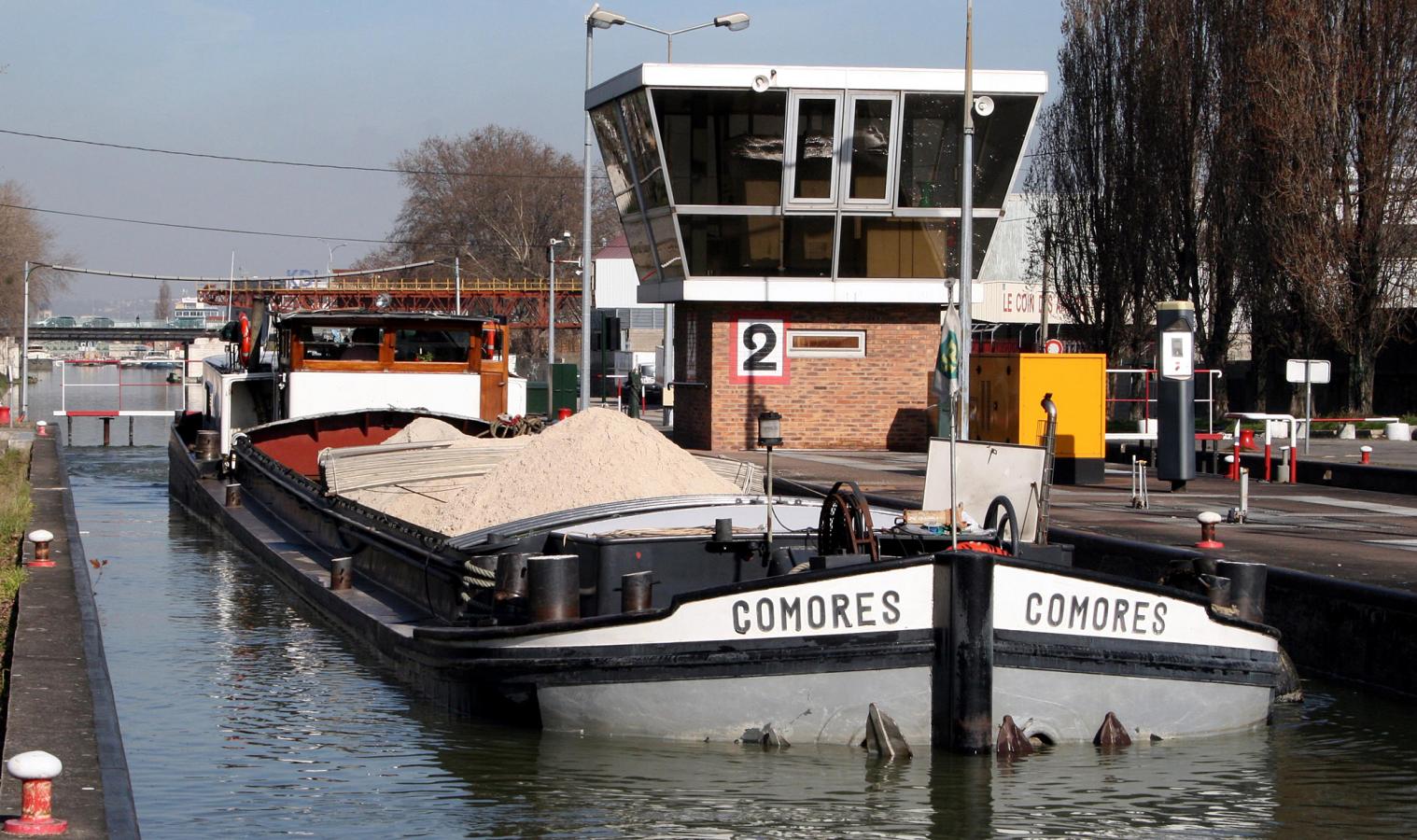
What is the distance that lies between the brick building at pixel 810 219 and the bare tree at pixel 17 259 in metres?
66.7

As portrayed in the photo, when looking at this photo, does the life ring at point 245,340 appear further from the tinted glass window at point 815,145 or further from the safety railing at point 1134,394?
the safety railing at point 1134,394

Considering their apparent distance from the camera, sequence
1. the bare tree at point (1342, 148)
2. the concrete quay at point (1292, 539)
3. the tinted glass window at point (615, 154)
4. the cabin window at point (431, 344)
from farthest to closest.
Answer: the bare tree at point (1342, 148)
the tinted glass window at point (615, 154)
the cabin window at point (431, 344)
the concrete quay at point (1292, 539)

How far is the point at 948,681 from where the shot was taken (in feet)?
28.5

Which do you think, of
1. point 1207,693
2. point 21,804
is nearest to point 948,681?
point 1207,693

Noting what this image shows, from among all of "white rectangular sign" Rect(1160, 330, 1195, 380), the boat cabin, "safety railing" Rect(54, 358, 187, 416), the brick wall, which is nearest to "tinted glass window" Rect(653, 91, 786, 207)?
the brick wall

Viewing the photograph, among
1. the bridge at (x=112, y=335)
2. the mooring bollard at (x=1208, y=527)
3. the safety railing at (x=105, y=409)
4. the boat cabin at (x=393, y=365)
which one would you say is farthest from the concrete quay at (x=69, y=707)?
the bridge at (x=112, y=335)

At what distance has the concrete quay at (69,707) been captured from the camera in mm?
6582

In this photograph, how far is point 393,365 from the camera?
2427 centimetres

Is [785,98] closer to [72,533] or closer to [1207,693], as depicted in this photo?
[72,533]

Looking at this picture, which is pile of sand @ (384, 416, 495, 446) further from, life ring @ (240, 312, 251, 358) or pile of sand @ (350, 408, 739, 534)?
life ring @ (240, 312, 251, 358)

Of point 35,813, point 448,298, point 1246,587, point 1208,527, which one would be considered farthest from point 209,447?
point 448,298

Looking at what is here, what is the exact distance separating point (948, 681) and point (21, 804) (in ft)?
14.9

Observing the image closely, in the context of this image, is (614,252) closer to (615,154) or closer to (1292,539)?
(615,154)

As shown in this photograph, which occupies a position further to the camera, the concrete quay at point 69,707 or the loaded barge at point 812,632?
the loaded barge at point 812,632
